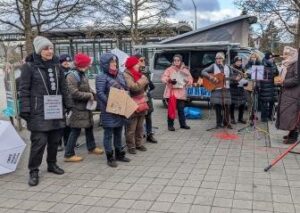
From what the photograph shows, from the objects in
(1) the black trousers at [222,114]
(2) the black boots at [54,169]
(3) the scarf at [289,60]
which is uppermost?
(3) the scarf at [289,60]

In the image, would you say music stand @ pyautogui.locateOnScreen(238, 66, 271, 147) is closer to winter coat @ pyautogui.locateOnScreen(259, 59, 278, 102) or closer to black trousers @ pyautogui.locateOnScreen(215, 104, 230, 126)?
winter coat @ pyautogui.locateOnScreen(259, 59, 278, 102)

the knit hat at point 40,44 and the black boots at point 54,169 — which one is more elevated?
the knit hat at point 40,44

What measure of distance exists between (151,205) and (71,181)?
1.43m

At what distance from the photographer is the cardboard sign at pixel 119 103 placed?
6.20 meters

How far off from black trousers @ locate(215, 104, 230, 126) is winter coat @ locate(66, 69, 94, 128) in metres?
3.59

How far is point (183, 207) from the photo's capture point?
4559 millimetres

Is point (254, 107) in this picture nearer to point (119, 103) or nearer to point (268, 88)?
point (268, 88)

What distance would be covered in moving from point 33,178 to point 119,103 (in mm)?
1609

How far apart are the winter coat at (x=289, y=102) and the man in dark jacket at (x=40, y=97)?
12.6 ft

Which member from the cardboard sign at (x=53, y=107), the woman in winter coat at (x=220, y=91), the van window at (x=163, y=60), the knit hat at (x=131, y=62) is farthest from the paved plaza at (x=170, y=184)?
the van window at (x=163, y=60)

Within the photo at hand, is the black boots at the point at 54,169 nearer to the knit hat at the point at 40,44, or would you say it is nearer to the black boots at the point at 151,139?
the knit hat at the point at 40,44

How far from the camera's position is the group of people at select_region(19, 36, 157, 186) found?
17.9 feet

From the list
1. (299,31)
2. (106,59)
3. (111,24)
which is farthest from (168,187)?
(111,24)

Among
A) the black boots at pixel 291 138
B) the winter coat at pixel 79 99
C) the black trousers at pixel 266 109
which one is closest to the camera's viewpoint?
the winter coat at pixel 79 99
